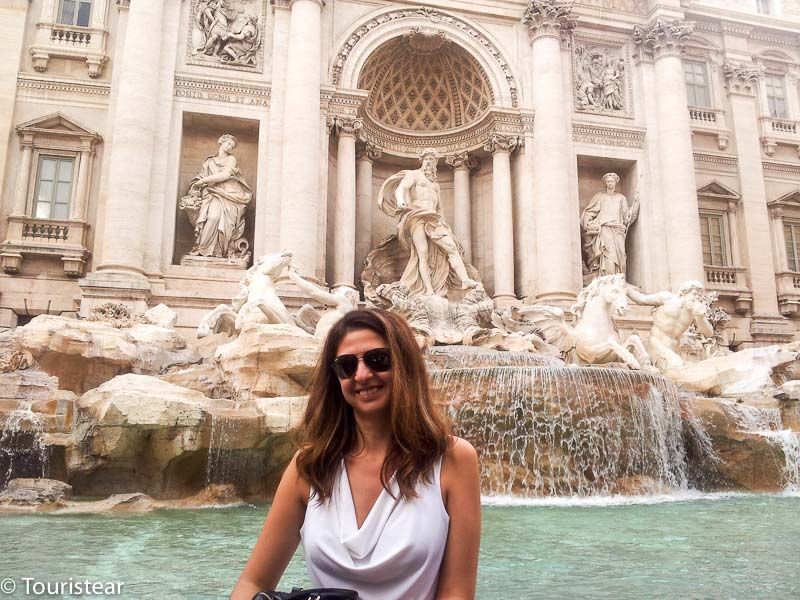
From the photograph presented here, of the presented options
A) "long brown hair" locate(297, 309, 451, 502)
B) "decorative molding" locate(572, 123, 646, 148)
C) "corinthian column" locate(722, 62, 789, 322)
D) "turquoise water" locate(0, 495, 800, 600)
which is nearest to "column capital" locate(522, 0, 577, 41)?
"decorative molding" locate(572, 123, 646, 148)

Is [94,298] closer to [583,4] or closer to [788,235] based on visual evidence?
[583,4]

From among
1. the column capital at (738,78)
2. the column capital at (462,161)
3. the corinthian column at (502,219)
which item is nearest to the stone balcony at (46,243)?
the column capital at (462,161)

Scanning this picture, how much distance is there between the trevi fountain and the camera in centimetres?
586

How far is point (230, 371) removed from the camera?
31.6ft

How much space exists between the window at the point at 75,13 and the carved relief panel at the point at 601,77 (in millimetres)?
13209

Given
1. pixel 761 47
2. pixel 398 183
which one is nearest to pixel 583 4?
pixel 761 47

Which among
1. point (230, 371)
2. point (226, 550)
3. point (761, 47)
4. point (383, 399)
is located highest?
point (761, 47)

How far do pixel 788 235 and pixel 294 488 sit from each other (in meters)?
22.9

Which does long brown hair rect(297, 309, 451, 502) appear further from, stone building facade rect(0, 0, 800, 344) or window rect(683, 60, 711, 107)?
window rect(683, 60, 711, 107)

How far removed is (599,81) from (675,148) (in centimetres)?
296

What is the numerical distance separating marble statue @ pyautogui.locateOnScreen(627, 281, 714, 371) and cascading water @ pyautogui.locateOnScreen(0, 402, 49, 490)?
10.4 meters

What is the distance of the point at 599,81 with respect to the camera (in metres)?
19.6

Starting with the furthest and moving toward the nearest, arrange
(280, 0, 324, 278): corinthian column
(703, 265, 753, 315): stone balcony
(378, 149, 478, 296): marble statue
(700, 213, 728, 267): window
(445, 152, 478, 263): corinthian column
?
(700, 213, 728, 267): window, (703, 265, 753, 315): stone balcony, (445, 152, 478, 263): corinthian column, (378, 149, 478, 296): marble statue, (280, 0, 324, 278): corinthian column

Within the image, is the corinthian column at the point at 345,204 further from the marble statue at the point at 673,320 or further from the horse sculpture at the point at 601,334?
the marble statue at the point at 673,320
